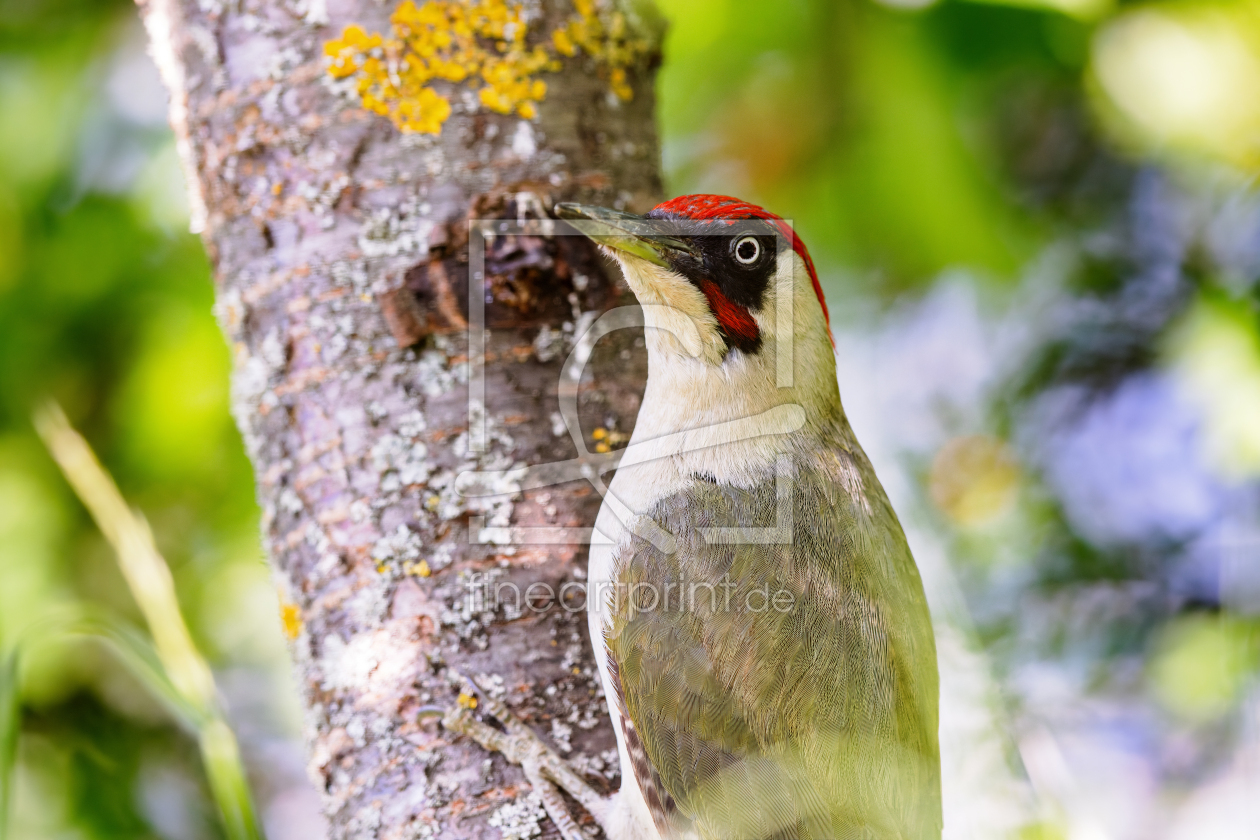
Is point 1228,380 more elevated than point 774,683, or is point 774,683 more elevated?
point 1228,380

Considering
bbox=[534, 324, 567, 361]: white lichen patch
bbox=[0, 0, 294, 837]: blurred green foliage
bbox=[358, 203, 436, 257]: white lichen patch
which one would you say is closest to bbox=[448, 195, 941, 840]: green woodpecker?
bbox=[534, 324, 567, 361]: white lichen patch

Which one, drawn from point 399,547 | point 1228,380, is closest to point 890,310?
point 1228,380

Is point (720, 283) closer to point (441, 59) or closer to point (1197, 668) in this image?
point (441, 59)

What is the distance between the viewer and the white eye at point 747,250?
2.22m

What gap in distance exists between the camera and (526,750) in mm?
1888

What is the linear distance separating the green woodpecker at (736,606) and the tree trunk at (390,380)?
0.30 feet

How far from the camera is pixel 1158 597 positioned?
3115mm

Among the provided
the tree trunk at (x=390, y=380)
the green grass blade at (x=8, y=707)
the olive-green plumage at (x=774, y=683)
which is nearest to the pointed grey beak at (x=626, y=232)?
the tree trunk at (x=390, y=380)

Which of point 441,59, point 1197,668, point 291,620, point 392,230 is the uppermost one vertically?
point 441,59

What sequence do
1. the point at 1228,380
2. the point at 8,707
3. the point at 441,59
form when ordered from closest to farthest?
the point at 8,707, the point at 441,59, the point at 1228,380

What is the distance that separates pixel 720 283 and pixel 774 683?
899 mm

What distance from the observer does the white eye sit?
2.22 metres

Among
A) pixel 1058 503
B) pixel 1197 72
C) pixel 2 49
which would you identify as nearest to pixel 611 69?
pixel 1197 72

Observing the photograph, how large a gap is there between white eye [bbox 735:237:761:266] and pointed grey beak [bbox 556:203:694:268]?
12cm
